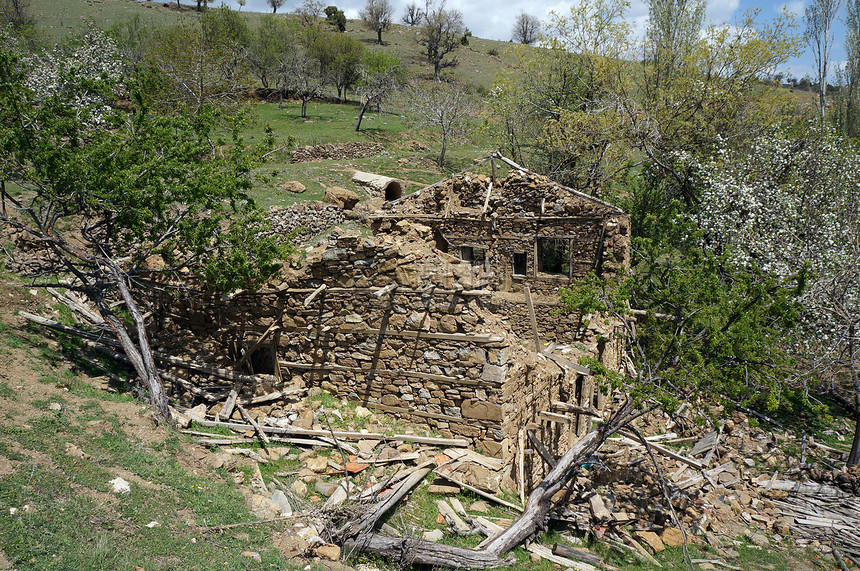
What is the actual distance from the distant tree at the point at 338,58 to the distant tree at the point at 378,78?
2.71 meters

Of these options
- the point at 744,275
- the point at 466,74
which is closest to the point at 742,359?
the point at 744,275

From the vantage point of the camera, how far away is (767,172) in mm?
20703

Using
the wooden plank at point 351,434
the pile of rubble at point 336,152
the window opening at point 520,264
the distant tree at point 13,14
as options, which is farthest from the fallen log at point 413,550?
the distant tree at point 13,14

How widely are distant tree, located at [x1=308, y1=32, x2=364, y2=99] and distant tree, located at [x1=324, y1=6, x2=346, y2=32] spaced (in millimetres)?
29553

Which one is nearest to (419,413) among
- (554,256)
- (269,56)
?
(554,256)

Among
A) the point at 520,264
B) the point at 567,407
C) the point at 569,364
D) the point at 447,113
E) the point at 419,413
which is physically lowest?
the point at 567,407

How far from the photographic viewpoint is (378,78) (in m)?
48.2

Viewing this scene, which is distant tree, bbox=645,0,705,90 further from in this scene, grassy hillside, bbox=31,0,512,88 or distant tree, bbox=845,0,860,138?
grassy hillside, bbox=31,0,512,88

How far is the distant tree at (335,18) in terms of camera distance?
83.7 metres

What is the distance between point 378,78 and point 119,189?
137ft

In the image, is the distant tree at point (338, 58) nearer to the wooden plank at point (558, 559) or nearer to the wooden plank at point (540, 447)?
the wooden plank at point (540, 447)

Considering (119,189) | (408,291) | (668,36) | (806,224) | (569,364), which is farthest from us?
(668,36)

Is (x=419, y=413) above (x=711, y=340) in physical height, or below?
below

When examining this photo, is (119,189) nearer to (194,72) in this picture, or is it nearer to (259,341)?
(259,341)
